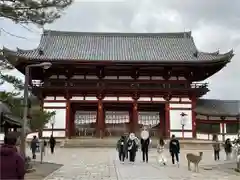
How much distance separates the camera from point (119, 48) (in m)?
44.1

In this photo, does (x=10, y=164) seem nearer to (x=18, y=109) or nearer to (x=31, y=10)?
(x=31, y=10)

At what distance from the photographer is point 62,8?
482 inches

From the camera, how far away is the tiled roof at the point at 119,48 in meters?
40.6

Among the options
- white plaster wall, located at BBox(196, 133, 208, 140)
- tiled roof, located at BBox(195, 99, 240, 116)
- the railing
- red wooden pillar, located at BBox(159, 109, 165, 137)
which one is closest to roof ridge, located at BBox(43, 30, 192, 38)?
tiled roof, located at BBox(195, 99, 240, 116)

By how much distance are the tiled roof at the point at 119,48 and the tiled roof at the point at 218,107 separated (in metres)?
5.75

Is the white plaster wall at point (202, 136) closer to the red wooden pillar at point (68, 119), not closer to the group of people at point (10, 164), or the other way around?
the red wooden pillar at point (68, 119)

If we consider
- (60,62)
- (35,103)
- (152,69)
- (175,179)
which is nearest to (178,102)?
(152,69)

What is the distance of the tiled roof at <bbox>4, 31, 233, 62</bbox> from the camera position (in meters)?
40.6

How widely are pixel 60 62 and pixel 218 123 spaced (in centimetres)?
1831

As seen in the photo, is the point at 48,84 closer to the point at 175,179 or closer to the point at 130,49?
the point at 130,49

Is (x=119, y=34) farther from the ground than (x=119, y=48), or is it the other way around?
(x=119, y=34)

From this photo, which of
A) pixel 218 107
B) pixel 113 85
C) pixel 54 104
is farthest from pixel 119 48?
pixel 218 107

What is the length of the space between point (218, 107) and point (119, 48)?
513 inches

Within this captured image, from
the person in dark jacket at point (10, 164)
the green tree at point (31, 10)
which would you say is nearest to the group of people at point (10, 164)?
the person in dark jacket at point (10, 164)
